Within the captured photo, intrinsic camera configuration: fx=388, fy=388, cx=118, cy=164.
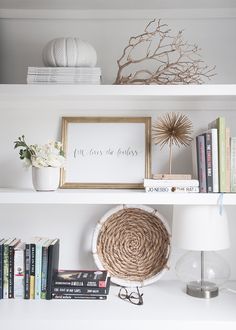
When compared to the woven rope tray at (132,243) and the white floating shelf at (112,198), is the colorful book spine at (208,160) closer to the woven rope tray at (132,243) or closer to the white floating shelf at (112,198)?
the white floating shelf at (112,198)

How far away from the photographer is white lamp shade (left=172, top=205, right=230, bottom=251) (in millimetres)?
1511

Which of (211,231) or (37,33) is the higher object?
(37,33)

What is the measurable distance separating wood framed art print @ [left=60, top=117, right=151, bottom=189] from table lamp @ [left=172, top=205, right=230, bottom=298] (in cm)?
31

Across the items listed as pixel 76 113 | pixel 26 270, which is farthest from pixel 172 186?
pixel 26 270

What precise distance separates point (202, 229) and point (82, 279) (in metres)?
0.53

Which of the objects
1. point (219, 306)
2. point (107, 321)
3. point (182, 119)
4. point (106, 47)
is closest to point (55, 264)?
point (107, 321)

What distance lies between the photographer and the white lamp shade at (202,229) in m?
1.51

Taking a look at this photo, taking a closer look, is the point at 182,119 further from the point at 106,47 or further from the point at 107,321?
the point at 107,321

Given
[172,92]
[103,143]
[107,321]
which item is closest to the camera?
[107,321]

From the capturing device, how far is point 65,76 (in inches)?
60.4

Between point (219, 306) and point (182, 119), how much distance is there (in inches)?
31.3

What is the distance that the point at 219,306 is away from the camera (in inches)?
59.6

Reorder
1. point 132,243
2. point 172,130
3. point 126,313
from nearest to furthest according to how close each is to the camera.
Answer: point 126,313 < point 172,130 < point 132,243

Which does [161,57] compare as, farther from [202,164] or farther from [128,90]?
[202,164]
